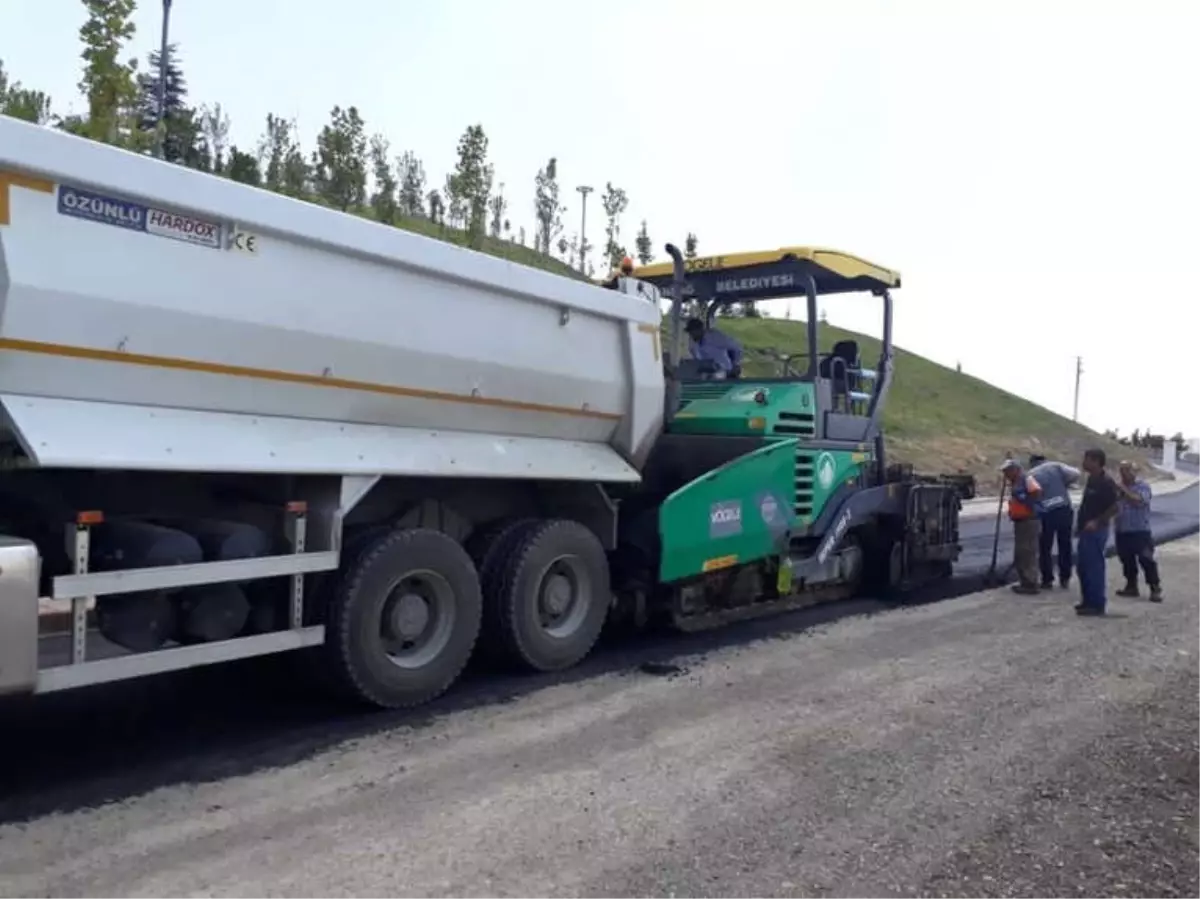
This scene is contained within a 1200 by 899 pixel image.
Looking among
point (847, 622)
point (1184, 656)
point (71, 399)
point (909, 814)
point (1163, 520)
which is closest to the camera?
point (909, 814)

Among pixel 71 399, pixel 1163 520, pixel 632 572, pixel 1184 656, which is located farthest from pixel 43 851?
pixel 1163 520

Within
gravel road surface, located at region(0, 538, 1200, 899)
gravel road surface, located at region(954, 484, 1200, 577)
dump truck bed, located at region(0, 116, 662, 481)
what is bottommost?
gravel road surface, located at region(0, 538, 1200, 899)

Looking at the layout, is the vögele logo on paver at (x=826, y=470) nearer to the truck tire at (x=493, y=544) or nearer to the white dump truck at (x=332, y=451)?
the white dump truck at (x=332, y=451)

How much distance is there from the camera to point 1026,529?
10.2m

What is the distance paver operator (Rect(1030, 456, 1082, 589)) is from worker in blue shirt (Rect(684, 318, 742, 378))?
12.0ft

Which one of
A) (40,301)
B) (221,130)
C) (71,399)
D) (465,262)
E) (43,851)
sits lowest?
(43,851)

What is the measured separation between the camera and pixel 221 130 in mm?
36719

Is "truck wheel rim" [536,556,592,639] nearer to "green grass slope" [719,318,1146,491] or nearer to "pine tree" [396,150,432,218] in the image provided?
"green grass slope" [719,318,1146,491]

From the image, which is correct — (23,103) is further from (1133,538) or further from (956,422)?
(956,422)

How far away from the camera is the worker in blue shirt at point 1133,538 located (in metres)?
9.86

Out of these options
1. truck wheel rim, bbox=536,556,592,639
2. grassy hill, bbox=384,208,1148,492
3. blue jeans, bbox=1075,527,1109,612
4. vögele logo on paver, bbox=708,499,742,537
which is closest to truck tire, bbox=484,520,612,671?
truck wheel rim, bbox=536,556,592,639

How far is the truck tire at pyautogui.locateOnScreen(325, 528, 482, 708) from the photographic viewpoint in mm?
5305

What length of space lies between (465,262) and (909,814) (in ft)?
11.8

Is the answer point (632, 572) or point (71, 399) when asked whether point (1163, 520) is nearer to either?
point (632, 572)
